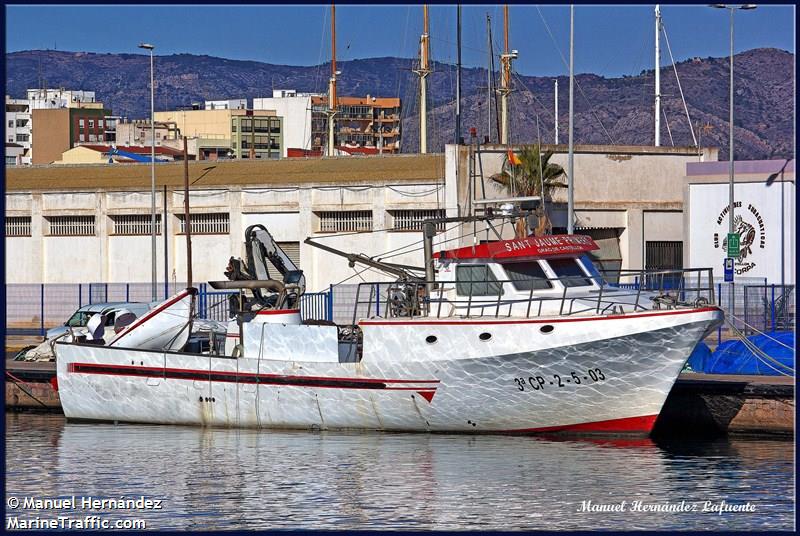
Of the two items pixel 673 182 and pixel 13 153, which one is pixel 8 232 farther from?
pixel 13 153

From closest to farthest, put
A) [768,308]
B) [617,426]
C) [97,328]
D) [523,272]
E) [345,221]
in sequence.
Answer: [617,426] < [523,272] < [97,328] < [768,308] < [345,221]

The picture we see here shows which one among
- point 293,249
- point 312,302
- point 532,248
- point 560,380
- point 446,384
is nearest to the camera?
point 560,380

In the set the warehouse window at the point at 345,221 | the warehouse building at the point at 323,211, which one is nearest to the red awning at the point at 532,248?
the warehouse building at the point at 323,211

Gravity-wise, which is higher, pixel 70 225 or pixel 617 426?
pixel 70 225

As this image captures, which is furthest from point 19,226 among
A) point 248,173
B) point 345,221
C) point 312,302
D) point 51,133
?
point 51,133

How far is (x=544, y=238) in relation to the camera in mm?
26781

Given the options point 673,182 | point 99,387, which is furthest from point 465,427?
point 673,182

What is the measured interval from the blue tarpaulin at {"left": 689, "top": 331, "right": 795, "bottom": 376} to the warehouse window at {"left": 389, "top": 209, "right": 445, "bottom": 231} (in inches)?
803

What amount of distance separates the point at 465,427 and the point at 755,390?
18.0 ft

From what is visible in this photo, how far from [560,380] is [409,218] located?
25954 millimetres

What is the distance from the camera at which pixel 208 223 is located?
5438 centimetres

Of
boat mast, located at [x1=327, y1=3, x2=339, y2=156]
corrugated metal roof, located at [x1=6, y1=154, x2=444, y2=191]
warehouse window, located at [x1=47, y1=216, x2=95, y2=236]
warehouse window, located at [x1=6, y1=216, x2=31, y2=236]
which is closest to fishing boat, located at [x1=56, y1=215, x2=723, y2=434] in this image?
corrugated metal roof, located at [x1=6, y1=154, x2=444, y2=191]

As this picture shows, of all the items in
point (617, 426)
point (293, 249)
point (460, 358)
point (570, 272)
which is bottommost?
point (617, 426)

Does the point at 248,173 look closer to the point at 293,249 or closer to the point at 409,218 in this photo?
the point at 293,249
